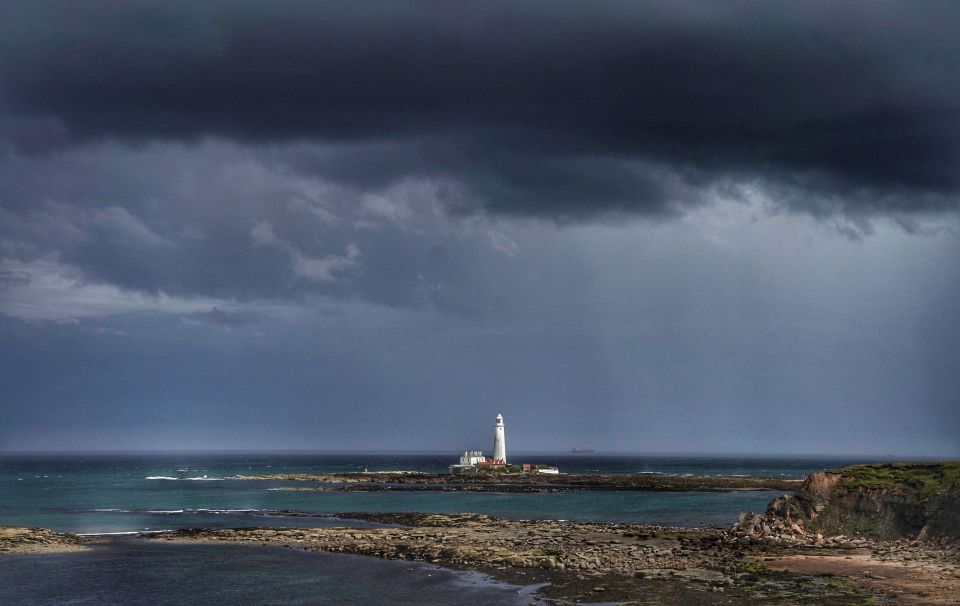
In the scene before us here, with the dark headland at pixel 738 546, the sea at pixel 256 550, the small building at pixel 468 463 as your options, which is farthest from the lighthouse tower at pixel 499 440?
the dark headland at pixel 738 546

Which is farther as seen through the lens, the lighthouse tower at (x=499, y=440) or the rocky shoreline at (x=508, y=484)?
the lighthouse tower at (x=499, y=440)

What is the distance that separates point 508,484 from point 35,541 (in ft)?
276

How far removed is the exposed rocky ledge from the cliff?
4196 centimetres

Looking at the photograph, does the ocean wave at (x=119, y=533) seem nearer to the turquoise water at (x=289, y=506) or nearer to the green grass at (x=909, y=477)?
the turquoise water at (x=289, y=506)

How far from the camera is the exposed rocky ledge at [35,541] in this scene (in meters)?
51.7

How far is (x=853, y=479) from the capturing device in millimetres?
54125

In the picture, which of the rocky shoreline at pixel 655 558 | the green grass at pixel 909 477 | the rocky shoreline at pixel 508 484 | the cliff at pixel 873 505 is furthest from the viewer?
the rocky shoreline at pixel 508 484

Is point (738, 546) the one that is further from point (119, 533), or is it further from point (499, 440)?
point (499, 440)

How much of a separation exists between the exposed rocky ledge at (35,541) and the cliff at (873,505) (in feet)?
138

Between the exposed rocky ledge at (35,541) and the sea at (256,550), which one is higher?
the exposed rocky ledge at (35,541)

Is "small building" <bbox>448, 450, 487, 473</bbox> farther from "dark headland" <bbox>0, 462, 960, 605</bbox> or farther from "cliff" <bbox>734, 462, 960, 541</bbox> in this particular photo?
"cliff" <bbox>734, 462, 960, 541</bbox>

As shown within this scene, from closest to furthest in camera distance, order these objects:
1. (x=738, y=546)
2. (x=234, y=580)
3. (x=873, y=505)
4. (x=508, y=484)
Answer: (x=234, y=580)
(x=738, y=546)
(x=873, y=505)
(x=508, y=484)

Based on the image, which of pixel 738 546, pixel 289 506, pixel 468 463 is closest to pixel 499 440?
pixel 468 463

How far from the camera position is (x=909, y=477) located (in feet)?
174
